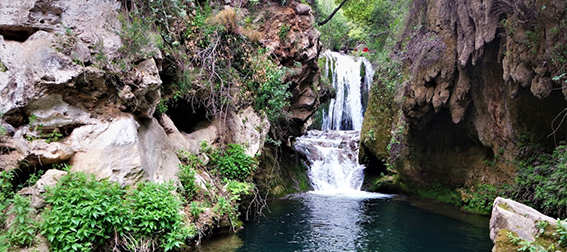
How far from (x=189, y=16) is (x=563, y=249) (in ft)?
30.7

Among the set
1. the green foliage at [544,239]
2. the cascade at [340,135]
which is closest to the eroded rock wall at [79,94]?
the green foliage at [544,239]

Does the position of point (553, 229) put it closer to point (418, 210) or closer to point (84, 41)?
point (418, 210)

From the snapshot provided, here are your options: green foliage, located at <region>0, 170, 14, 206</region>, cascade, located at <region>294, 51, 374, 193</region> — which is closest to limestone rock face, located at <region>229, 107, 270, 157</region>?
green foliage, located at <region>0, 170, 14, 206</region>

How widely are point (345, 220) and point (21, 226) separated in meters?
7.78

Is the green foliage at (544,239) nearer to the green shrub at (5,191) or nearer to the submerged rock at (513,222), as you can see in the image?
the submerged rock at (513,222)

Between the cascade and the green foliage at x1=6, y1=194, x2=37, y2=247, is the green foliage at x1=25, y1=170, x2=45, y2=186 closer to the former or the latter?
the green foliage at x1=6, y1=194, x2=37, y2=247

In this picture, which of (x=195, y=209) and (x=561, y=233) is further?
(x=195, y=209)

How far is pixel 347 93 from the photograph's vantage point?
23.0 m

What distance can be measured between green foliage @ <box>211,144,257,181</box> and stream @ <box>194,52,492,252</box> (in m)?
1.35

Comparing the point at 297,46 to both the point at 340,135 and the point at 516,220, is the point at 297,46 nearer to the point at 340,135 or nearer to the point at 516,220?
the point at 516,220

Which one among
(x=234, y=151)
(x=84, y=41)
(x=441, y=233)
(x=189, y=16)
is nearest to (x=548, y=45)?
(x=441, y=233)

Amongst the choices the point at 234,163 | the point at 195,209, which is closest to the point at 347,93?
the point at 234,163

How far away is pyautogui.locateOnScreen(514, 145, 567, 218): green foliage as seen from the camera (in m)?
8.12

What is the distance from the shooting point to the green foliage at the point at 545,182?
8.12 meters
